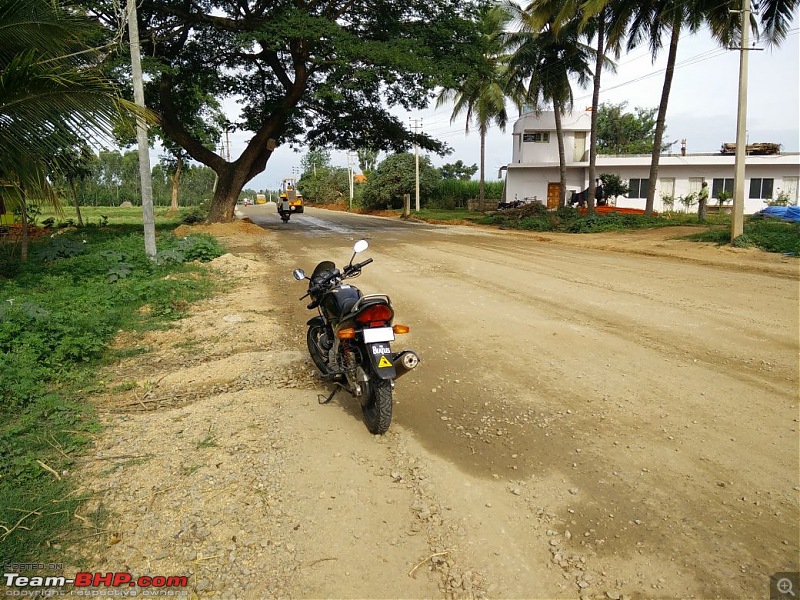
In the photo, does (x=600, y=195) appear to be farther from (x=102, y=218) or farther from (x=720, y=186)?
(x=102, y=218)

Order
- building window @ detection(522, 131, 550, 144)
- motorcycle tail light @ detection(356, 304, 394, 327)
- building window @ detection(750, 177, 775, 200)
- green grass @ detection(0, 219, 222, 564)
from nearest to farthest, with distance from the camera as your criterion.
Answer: green grass @ detection(0, 219, 222, 564) < motorcycle tail light @ detection(356, 304, 394, 327) < building window @ detection(750, 177, 775, 200) < building window @ detection(522, 131, 550, 144)

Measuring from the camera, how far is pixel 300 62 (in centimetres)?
2178

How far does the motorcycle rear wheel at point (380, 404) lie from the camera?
13.4ft

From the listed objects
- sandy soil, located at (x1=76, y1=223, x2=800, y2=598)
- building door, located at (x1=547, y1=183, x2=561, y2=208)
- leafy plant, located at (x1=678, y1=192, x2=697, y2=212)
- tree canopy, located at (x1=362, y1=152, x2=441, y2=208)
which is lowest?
sandy soil, located at (x1=76, y1=223, x2=800, y2=598)

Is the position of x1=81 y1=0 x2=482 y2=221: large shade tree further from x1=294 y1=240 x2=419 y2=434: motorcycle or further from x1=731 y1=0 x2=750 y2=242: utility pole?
x1=294 y1=240 x2=419 y2=434: motorcycle

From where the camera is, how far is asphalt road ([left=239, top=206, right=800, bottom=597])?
9.68ft

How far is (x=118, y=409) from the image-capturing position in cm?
468

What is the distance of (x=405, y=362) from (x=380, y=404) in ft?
1.31

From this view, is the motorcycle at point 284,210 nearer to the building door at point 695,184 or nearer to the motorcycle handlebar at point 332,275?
the building door at point 695,184

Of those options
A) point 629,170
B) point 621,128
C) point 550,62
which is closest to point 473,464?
point 550,62

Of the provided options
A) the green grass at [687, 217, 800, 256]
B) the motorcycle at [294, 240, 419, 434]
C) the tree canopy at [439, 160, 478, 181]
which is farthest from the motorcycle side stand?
the tree canopy at [439, 160, 478, 181]

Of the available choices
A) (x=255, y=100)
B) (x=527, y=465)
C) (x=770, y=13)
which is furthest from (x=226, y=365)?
(x=255, y=100)

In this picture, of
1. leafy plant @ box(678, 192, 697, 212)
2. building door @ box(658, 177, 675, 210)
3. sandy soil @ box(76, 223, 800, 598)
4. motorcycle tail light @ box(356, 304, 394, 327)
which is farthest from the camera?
building door @ box(658, 177, 675, 210)

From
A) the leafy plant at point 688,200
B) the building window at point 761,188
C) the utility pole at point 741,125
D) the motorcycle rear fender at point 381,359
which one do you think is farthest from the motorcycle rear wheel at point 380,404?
the building window at point 761,188
